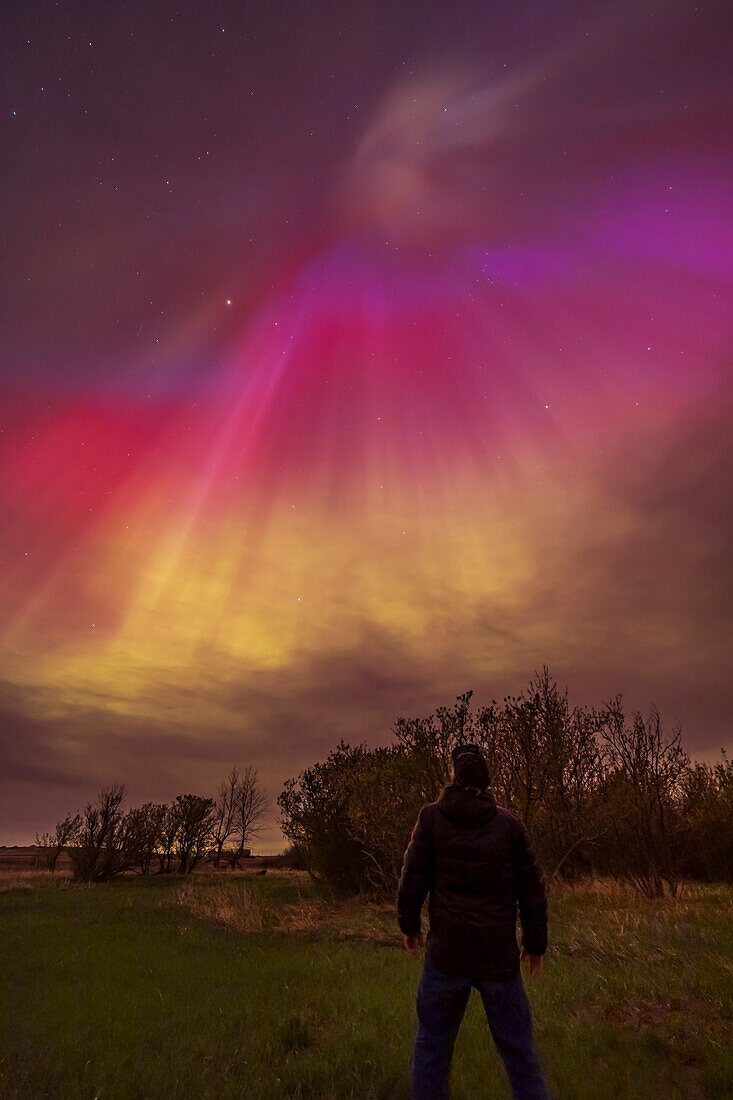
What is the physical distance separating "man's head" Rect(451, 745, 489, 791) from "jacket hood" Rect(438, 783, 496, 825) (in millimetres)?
67

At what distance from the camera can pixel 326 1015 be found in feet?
27.8

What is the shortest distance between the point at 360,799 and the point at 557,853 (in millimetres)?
8848

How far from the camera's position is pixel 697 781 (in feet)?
96.2

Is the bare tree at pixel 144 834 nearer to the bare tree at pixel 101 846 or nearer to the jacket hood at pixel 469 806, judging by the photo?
the bare tree at pixel 101 846

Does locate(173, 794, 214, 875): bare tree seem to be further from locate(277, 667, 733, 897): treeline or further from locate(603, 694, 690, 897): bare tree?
locate(603, 694, 690, 897): bare tree

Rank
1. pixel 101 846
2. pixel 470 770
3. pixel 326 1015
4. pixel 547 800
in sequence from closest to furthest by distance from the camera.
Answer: pixel 470 770 < pixel 326 1015 < pixel 547 800 < pixel 101 846

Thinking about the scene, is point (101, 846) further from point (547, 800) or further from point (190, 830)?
point (547, 800)

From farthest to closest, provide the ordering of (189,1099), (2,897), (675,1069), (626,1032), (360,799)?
1. (2,897)
2. (360,799)
3. (626,1032)
4. (675,1069)
5. (189,1099)

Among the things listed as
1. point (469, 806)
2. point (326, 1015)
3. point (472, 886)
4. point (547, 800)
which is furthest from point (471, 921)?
point (547, 800)

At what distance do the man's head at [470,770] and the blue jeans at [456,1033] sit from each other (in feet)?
4.23

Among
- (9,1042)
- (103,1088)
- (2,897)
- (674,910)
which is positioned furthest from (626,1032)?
(2,897)

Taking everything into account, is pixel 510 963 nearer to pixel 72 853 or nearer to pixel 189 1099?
pixel 189 1099

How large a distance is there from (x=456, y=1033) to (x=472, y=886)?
895 mm

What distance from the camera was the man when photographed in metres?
4.25
